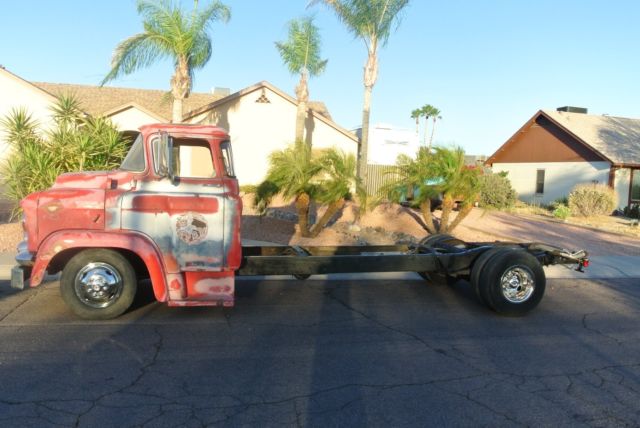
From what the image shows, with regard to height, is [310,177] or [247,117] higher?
[247,117]

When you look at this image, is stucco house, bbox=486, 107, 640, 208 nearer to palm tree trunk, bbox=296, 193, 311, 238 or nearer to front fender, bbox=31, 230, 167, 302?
palm tree trunk, bbox=296, 193, 311, 238

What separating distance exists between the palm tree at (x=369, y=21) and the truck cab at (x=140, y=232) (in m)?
12.0

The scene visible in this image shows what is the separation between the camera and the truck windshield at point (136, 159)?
6816mm

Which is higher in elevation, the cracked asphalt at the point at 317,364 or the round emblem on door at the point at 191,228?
the round emblem on door at the point at 191,228

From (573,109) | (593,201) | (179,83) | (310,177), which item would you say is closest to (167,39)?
(179,83)

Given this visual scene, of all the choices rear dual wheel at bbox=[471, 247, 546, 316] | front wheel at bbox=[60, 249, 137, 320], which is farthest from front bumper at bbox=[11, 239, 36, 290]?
rear dual wheel at bbox=[471, 247, 546, 316]

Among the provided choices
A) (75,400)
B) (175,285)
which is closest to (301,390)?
(75,400)

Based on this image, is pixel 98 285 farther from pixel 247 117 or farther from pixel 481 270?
pixel 247 117

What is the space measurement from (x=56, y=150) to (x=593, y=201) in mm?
19793

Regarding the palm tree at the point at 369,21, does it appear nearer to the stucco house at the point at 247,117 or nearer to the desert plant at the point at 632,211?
the stucco house at the point at 247,117

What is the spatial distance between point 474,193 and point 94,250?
30.6ft

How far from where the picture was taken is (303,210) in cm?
1319

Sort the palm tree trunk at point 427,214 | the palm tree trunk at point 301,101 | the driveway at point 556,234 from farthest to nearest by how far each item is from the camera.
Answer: the palm tree trunk at point 301,101
the driveway at point 556,234
the palm tree trunk at point 427,214

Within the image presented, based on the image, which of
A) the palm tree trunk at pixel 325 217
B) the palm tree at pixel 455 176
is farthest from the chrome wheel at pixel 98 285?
the palm tree at pixel 455 176
